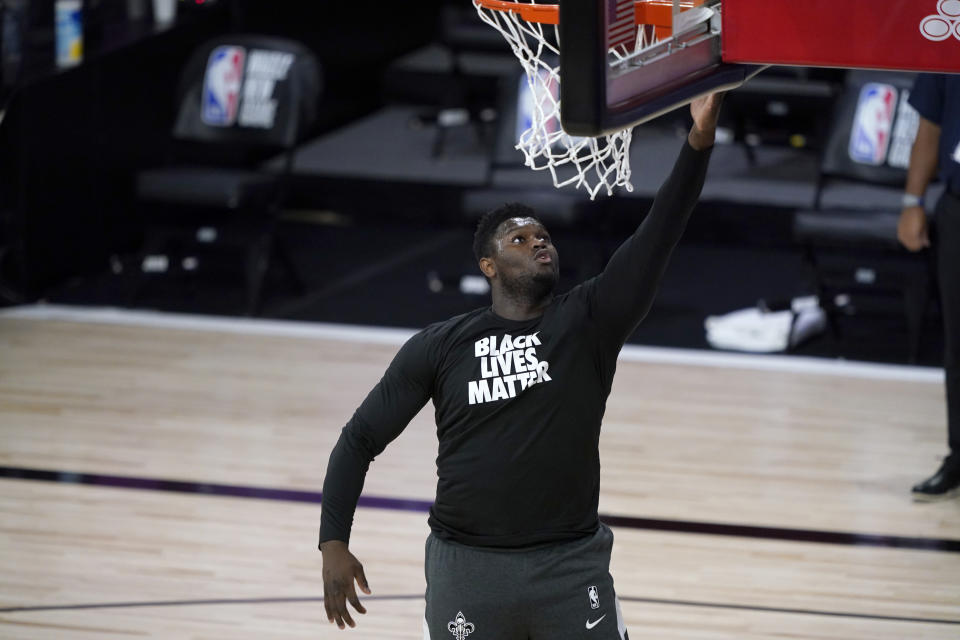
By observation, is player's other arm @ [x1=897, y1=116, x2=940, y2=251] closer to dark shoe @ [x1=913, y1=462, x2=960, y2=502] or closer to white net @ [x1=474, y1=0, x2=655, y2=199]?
dark shoe @ [x1=913, y1=462, x2=960, y2=502]

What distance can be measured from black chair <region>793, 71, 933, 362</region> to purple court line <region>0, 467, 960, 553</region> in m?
2.29

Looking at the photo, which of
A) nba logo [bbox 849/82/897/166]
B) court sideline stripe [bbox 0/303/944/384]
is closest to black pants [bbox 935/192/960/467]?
court sideline stripe [bbox 0/303/944/384]

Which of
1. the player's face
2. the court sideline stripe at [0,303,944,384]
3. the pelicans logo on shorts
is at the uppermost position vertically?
the player's face

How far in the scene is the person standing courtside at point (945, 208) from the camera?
5.18 m

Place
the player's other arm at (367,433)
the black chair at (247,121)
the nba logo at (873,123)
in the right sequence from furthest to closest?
1. the black chair at (247,121)
2. the nba logo at (873,123)
3. the player's other arm at (367,433)

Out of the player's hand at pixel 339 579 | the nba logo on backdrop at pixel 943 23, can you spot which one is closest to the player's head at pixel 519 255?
the player's hand at pixel 339 579

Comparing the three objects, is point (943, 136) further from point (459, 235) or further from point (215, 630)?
point (459, 235)

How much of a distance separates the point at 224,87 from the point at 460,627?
5760 mm

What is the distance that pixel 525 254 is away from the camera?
302cm

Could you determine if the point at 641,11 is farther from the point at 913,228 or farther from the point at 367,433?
the point at 913,228

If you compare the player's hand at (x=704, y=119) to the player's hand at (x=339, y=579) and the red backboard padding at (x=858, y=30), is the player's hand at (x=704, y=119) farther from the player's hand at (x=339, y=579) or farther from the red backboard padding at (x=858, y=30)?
the player's hand at (x=339, y=579)

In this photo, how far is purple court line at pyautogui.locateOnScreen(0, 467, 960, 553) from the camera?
16.5 feet

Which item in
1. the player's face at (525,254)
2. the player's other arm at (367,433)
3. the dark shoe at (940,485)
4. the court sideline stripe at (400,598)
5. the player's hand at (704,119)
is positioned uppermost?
the player's hand at (704,119)

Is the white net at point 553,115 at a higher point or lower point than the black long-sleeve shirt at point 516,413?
higher
